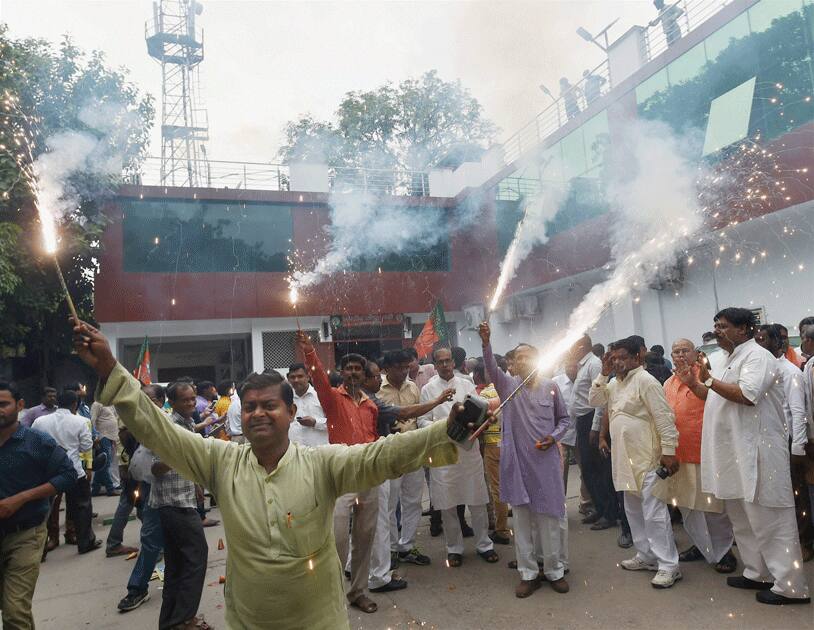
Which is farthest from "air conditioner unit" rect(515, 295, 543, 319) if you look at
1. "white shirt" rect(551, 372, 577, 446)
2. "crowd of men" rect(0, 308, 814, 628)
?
"crowd of men" rect(0, 308, 814, 628)

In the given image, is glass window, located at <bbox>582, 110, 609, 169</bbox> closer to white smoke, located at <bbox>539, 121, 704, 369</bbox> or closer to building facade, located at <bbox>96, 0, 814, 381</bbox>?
building facade, located at <bbox>96, 0, 814, 381</bbox>

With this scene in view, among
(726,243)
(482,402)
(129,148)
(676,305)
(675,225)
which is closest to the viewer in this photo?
(482,402)

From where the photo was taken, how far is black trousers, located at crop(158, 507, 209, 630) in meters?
3.78

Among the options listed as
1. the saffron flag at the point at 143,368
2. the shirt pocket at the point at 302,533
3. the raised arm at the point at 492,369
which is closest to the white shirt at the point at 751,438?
the raised arm at the point at 492,369

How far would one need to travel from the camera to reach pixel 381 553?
470 centimetres

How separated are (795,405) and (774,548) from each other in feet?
4.10

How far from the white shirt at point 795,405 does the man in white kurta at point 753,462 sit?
616 mm

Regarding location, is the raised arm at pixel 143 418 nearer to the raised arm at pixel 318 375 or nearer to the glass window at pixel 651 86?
the raised arm at pixel 318 375

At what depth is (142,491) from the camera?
195 inches

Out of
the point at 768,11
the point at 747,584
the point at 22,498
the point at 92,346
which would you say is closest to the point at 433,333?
the point at 747,584

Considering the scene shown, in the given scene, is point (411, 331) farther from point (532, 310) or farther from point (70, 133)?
point (70, 133)

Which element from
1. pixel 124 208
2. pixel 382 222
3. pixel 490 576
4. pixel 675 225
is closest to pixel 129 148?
pixel 124 208

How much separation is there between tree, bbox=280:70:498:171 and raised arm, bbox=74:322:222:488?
23.3 m

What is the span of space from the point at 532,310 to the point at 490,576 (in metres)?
11.3
